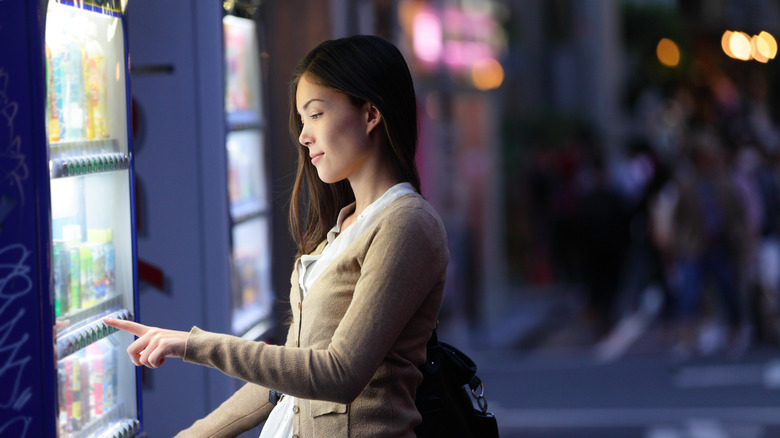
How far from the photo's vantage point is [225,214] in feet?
14.0

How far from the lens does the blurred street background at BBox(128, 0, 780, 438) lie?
22.8ft

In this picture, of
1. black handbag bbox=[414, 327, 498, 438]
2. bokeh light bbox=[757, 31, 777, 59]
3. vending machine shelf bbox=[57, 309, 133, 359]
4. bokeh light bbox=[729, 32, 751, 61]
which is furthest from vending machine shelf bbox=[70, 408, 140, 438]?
bokeh light bbox=[729, 32, 751, 61]

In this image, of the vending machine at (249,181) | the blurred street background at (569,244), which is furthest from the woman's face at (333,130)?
the vending machine at (249,181)

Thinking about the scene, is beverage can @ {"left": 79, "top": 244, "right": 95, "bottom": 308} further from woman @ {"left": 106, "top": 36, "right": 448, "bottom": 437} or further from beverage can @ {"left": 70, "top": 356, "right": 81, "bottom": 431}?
woman @ {"left": 106, "top": 36, "right": 448, "bottom": 437}

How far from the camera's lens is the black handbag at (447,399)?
7.69ft

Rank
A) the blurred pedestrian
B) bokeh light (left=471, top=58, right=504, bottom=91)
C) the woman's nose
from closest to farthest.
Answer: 1. the woman's nose
2. the blurred pedestrian
3. bokeh light (left=471, top=58, right=504, bottom=91)

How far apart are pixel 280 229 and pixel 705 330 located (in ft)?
22.8

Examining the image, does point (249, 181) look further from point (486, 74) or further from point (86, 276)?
point (486, 74)

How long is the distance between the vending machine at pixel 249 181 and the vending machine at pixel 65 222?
5.27 ft

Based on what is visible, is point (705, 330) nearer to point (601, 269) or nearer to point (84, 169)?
point (601, 269)

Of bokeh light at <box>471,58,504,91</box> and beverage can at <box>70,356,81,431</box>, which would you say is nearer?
beverage can at <box>70,356,81,431</box>

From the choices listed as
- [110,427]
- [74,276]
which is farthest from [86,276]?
[110,427]

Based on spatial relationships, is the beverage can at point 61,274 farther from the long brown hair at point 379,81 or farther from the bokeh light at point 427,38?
the bokeh light at point 427,38

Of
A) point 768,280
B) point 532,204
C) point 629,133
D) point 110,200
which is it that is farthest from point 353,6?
point 629,133
